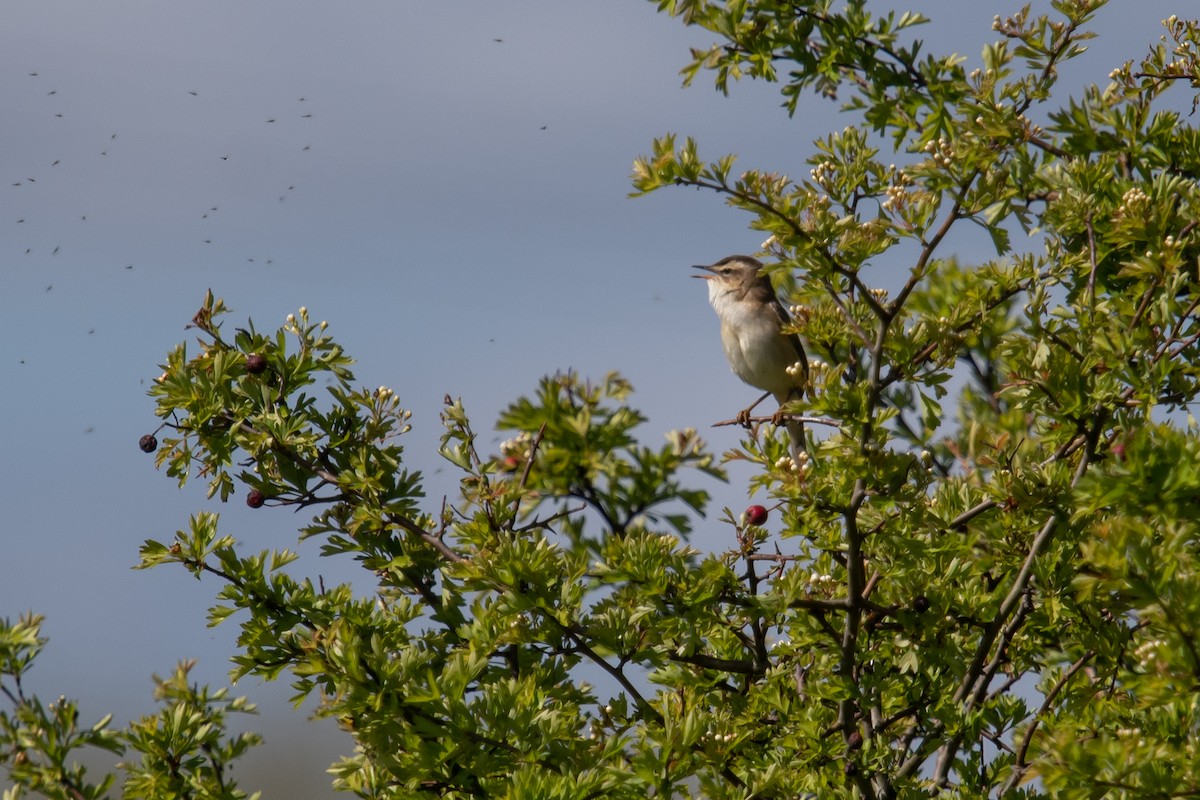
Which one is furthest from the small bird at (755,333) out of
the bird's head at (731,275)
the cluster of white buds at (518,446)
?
the cluster of white buds at (518,446)

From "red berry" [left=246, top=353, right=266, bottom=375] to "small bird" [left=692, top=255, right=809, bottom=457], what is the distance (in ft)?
14.2

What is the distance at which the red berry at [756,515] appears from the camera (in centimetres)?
559

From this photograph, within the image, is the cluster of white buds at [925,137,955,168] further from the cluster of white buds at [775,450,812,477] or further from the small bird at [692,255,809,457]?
the small bird at [692,255,809,457]

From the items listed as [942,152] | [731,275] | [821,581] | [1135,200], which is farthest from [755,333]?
[1135,200]

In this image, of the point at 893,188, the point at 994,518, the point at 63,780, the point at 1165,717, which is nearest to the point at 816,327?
the point at 893,188

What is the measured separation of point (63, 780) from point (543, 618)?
1.72 m

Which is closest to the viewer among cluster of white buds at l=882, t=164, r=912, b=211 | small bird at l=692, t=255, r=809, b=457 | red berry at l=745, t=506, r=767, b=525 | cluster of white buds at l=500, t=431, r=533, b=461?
cluster of white buds at l=500, t=431, r=533, b=461

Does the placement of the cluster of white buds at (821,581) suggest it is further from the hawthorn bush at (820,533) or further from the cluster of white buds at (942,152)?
the cluster of white buds at (942,152)

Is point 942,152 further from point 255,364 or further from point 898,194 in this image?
point 255,364

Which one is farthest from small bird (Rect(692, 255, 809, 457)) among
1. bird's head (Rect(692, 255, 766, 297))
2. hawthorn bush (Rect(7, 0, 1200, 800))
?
hawthorn bush (Rect(7, 0, 1200, 800))

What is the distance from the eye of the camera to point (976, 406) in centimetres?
678

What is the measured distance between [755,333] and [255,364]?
14.8ft

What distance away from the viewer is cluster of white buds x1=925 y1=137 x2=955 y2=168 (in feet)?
15.7

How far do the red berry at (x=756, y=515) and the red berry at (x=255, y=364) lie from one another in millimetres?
2180
